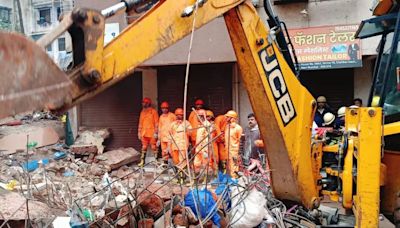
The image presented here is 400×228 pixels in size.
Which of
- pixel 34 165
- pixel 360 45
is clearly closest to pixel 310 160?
pixel 360 45

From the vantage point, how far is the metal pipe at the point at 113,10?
2270 mm

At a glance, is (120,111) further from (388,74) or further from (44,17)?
(44,17)

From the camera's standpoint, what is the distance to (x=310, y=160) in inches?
159

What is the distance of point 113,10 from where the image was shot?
2383mm

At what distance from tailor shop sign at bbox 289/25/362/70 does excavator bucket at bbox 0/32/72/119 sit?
8.69 meters

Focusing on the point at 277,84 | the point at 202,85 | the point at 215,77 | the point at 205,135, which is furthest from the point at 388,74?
the point at 202,85

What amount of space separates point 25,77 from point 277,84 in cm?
239

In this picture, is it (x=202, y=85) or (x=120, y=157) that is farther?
(x=202, y=85)

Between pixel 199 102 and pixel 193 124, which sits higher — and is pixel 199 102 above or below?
above

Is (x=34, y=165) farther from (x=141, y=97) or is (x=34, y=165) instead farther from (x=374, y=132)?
(x=374, y=132)

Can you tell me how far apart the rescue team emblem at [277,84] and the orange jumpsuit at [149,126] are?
7784 mm

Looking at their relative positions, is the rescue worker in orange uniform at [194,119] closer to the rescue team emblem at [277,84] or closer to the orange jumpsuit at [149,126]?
the orange jumpsuit at [149,126]

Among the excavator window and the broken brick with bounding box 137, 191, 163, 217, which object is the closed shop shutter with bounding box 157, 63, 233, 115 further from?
the excavator window

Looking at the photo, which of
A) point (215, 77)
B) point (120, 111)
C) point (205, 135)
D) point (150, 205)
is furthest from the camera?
point (120, 111)
